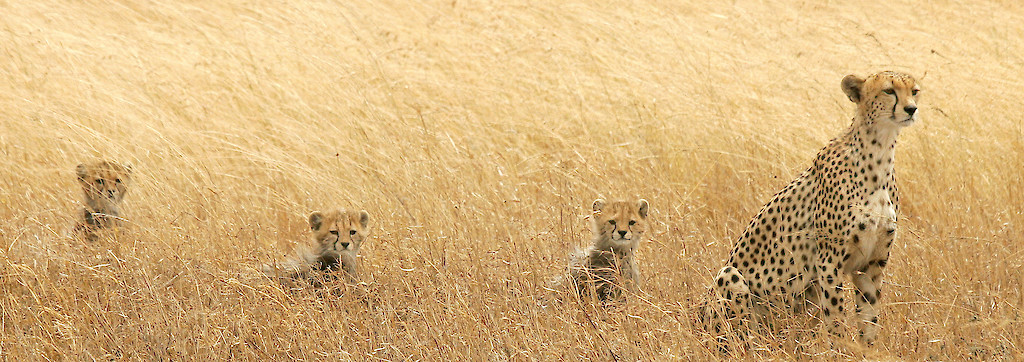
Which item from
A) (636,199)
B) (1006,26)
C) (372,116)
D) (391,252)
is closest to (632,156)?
(636,199)

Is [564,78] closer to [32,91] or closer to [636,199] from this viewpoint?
[636,199]

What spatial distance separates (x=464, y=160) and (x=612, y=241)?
1.60 metres

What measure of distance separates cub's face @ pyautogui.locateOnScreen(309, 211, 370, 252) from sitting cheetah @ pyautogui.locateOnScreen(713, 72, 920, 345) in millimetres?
1691

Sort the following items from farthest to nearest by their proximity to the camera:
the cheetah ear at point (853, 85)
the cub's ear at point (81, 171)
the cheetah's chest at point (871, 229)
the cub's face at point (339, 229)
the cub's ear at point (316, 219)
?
1. the cub's ear at point (81, 171)
2. the cub's ear at point (316, 219)
3. the cub's face at point (339, 229)
4. the cheetah ear at point (853, 85)
5. the cheetah's chest at point (871, 229)

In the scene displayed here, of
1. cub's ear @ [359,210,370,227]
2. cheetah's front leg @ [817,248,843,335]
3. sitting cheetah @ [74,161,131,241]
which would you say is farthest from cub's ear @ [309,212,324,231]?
cheetah's front leg @ [817,248,843,335]

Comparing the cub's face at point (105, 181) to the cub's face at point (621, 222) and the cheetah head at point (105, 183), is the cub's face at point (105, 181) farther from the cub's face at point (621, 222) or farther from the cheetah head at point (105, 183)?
the cub's face at point (621, 222)

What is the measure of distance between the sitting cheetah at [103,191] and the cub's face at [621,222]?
2.18 meters

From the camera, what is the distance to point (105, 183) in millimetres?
4973

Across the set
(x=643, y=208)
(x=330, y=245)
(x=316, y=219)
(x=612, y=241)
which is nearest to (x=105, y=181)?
(x=316, y=219)

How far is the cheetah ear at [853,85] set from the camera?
354 centimetres

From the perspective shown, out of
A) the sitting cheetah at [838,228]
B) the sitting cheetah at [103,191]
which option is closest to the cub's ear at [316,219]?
the sitting cheetah at [103,191]

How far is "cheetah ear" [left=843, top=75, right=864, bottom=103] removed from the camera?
11.6 feet

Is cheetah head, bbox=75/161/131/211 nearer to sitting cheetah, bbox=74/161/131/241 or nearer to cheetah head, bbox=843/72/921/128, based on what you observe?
sitting cheetah, bbox=74/161/131/241

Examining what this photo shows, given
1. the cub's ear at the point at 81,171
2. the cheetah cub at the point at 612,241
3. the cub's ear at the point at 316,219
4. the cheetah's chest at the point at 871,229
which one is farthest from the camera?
the cub's ear at the point at 81,171
